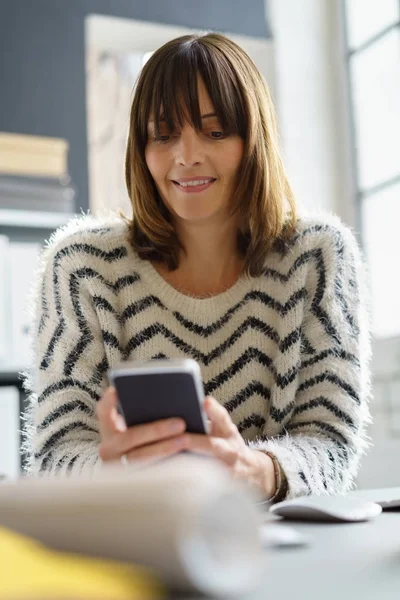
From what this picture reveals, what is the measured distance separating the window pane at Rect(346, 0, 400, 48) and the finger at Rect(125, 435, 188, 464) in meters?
2.70

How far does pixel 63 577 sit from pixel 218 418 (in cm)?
67

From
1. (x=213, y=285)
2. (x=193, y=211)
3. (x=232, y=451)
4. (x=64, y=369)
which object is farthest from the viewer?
(x=213, y=285)

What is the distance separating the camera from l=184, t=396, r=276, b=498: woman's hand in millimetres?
1016

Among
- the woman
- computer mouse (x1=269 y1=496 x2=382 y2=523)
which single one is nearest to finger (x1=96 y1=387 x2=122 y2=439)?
computer mouse (x1=269 y1=496 x2=382 y2=523)

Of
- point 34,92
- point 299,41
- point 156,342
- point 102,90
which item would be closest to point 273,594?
point 156,342

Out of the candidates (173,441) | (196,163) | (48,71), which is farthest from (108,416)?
(48,71)

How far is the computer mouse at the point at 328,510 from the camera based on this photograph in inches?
34.8

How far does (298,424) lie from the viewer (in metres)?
1.51

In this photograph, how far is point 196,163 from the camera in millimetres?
1569

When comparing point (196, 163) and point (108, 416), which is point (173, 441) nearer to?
point (108, 416)

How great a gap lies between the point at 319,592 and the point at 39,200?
2581 mm

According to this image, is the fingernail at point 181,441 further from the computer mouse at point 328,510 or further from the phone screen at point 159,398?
the computer mouse at point 328,510

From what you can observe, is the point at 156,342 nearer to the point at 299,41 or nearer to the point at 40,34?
the point at 40,34

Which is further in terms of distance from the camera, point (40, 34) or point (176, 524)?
point (40, 34)
